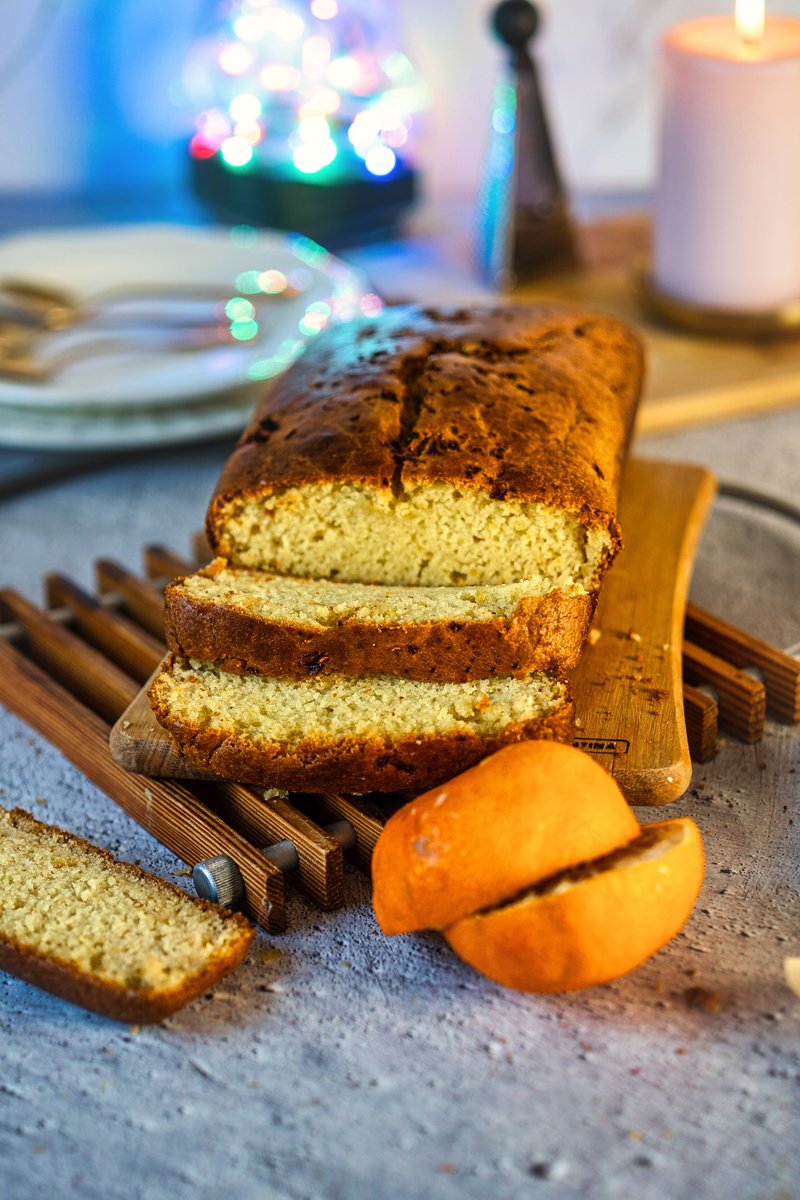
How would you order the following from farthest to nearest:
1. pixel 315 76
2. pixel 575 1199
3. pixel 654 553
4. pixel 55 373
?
pixel 315 76 → pixel 55 373 → pixel 654 553 → pixel 575 1199

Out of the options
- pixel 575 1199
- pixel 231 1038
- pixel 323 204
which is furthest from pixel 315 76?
pixel 575 1199

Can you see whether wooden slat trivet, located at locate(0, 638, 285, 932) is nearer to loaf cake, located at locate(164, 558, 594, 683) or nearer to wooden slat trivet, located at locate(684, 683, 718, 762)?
loaf cake, located at locate(164, 558, 594, 683)

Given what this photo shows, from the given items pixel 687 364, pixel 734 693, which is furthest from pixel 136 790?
pixel 687 364

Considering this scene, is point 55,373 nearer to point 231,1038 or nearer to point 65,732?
point 65,732

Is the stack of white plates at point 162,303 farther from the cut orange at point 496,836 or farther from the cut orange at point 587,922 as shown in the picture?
the cut orange at point 587,922

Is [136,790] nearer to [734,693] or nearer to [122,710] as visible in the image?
[122,710]

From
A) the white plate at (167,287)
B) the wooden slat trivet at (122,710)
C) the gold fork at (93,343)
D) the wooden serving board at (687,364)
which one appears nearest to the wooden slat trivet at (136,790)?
the wooden slat trivet at (122,710)
